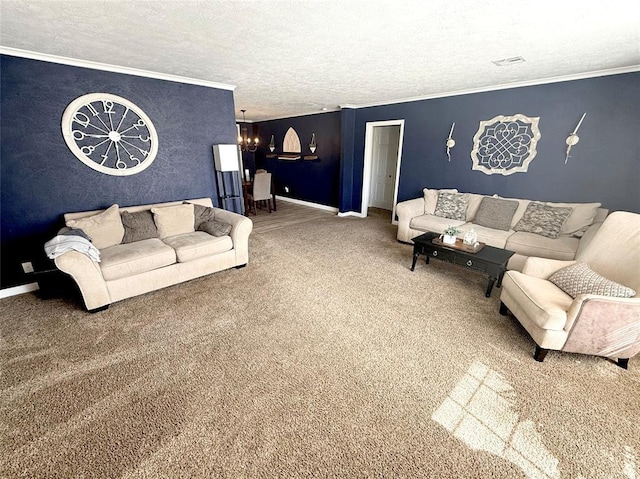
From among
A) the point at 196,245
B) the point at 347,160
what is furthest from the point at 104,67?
the point at 347,160

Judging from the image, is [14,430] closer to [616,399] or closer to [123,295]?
[123,295]

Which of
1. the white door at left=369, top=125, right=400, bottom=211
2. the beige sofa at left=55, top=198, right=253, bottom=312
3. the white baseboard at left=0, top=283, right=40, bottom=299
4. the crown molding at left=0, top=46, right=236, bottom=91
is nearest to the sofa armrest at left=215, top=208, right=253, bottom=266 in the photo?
the beige sofa at left=55, top=198, right=253, bottom=312

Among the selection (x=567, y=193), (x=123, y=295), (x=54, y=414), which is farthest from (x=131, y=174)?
(x=567, y=193)

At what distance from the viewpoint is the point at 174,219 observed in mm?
3328

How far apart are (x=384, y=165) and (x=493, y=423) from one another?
6.03 m

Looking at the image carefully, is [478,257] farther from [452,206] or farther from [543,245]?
[452,206]

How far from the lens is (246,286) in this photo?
303 cm

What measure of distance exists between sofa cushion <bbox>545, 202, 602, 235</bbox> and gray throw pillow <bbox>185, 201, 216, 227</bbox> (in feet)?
15.0

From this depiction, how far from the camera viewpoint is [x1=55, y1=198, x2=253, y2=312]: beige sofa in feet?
7.97

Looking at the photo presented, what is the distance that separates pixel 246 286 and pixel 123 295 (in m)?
1.18

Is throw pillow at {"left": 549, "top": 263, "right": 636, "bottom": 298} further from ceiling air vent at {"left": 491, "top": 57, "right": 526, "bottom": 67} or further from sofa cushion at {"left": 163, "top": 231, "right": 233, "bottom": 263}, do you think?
sofa cushion at {"left": 163, "top": 231, "right": 233, "bottom": 263}

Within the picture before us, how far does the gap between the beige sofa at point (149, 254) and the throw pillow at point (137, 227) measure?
5cm

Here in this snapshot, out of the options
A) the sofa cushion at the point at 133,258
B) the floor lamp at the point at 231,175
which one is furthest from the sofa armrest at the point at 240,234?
the floor lamp at the point at 231,175

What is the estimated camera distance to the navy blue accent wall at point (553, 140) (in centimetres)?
316
